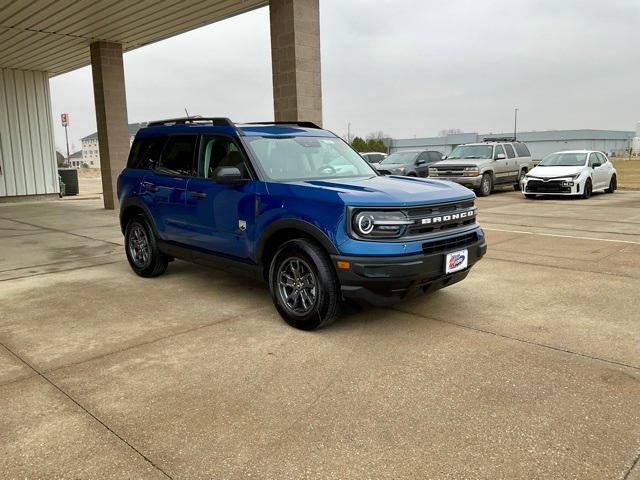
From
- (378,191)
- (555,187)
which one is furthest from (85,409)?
(555,187)

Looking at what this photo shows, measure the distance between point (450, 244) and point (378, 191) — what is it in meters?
0.80

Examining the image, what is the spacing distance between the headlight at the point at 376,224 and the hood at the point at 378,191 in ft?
0.29

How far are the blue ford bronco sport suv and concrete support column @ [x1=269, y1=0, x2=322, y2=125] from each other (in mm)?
3853

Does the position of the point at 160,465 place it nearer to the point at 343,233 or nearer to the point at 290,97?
the point at 343,233

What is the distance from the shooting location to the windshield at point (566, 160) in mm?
16948

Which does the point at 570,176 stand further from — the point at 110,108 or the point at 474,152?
the point at 110,108

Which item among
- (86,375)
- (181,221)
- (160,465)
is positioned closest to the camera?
(160,465)

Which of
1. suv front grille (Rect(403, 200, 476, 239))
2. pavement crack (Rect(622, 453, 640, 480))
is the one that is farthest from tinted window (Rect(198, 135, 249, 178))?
pavement crack (Rect(622, 453, 640, 480))

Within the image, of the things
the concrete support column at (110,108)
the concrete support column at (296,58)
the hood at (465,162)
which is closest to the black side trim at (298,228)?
the concrete support column at (296,58)

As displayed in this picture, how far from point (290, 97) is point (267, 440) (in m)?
7.94

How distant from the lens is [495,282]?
6.13 metres

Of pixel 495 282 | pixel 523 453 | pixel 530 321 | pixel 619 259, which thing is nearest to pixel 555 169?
pixel 619 259

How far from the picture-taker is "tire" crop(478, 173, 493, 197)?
17828 mm

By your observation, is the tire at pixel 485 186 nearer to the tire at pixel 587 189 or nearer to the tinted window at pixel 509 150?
the tinted window at pixel 509 150
